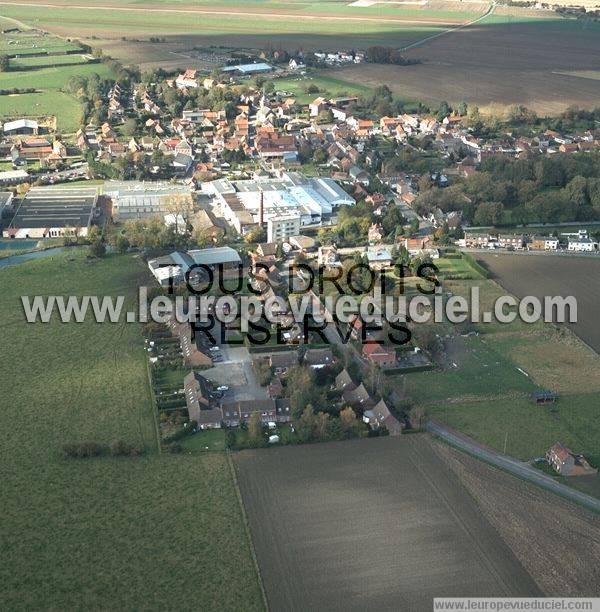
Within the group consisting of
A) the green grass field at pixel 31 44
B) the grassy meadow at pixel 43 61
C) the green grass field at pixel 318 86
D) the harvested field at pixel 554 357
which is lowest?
the harvested field at pixel 554 357

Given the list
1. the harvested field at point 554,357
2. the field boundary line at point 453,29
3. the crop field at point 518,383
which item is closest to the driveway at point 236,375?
the crop field at point 518,383

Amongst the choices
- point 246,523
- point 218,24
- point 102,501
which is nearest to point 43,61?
point 218,24

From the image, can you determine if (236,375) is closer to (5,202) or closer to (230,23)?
(5,202)

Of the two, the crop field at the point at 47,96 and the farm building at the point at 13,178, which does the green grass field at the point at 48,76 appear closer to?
the crop field at the point at 47,96

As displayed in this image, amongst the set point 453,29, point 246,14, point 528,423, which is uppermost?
point 246,14

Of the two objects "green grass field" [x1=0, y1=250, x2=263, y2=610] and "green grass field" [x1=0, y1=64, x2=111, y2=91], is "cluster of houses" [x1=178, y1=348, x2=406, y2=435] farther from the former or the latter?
"green grass field" [x1=0, y1=64, x2=111, y2=91]

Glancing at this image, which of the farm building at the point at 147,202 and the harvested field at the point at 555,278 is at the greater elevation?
the farm building at the point at 147,202

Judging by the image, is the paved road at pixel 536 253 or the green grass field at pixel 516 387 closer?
the green grass field at pixel 516 387

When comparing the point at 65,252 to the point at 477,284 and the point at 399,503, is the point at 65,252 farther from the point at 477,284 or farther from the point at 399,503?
the point at 399,503

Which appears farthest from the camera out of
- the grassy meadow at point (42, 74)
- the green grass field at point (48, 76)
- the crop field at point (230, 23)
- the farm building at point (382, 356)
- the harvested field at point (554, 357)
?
the crop field at point (230, 23)
